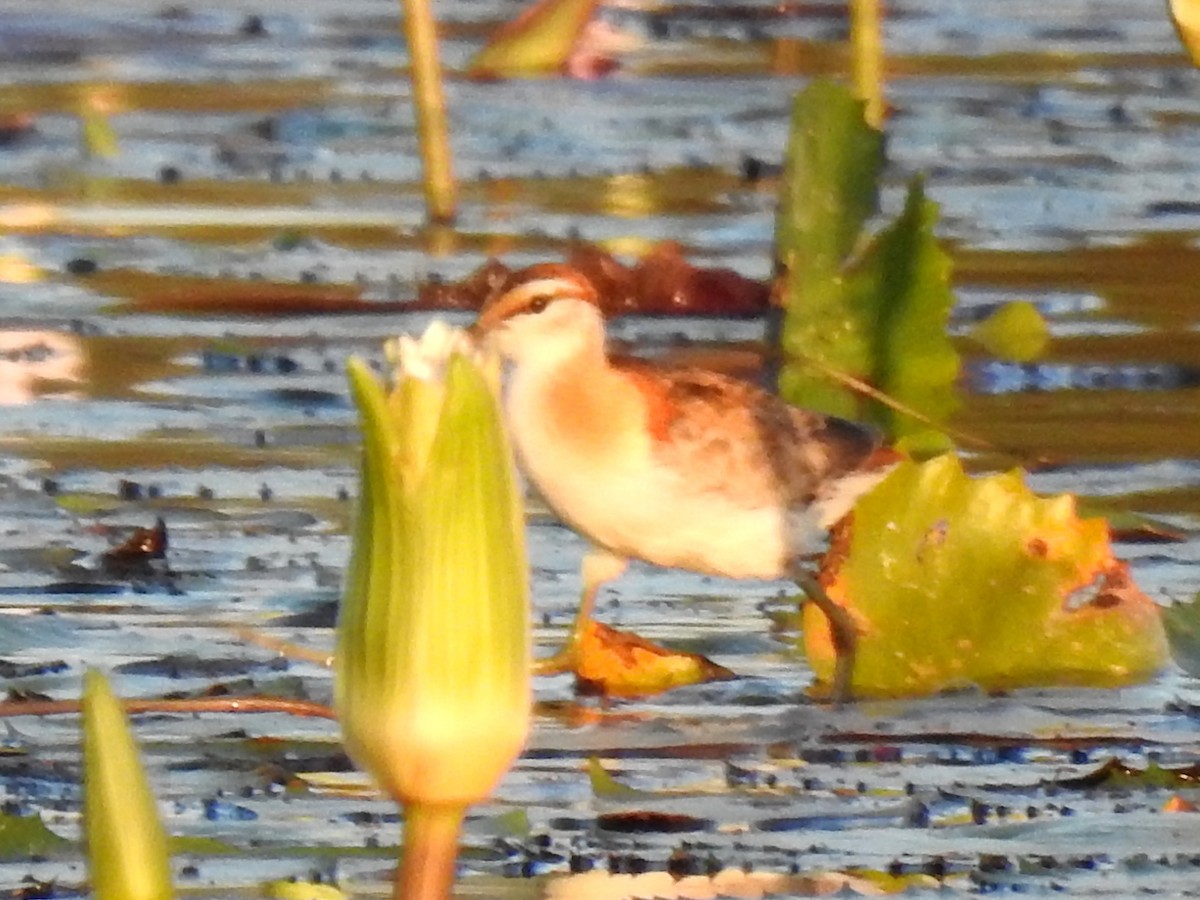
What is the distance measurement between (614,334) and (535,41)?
380 cm

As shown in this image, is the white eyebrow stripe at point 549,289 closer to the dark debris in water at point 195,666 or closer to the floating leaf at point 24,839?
the dark debris in water at point 195,666

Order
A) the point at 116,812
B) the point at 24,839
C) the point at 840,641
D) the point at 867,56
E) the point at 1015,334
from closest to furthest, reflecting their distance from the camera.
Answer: the point at 116,812 < the point at 24,839 < the point at 840,641 < the point at 867,56 < the point at 1015,334

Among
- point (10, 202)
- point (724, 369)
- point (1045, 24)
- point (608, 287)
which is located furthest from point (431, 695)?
point (1045, 24)

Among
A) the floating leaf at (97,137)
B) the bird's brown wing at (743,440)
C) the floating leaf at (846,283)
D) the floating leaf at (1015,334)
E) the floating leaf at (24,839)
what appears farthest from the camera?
the floating leaf at (97,137)

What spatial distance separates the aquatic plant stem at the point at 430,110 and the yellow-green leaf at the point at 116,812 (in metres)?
6.77

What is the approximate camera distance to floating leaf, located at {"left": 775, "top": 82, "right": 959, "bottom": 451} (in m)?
7.18

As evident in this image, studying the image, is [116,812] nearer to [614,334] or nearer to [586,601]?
[586,601]

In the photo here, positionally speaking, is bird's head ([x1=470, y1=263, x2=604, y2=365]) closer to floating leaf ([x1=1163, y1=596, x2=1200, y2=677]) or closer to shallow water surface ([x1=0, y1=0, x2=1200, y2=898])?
shallow water surface ([x1=0, y1=0, x2=1200, y2=898])

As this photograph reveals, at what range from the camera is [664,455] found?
22.2 ft

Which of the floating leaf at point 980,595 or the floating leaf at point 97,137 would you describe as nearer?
the floating leaf at point 980,595

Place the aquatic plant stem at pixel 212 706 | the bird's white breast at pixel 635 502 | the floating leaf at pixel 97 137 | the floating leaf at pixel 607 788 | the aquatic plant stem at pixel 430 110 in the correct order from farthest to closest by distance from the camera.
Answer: the floating leaf at pixel 97 137 → the aquatic plant stem at pixel 430 110 → the bird's white breast at pixel 635 502 → the floating leaf at pixel 607 788 → the aquatic plant stem at pixel 212 706

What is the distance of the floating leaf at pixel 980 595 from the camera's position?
589 cm

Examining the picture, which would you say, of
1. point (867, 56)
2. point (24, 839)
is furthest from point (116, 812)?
point (867, 56)

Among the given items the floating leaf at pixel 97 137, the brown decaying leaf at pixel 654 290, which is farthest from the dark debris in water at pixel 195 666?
the floating leaf at pixel 97 137
